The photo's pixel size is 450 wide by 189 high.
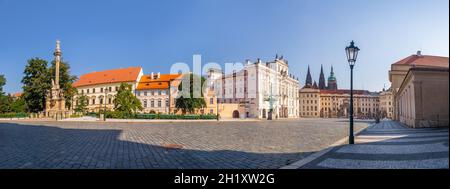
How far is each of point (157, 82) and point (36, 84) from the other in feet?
103

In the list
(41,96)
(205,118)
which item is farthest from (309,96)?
(41,96)

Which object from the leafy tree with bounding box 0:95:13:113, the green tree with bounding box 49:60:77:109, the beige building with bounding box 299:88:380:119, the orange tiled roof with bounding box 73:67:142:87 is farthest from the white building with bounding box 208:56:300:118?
the leafy tree with bounding box 0:95:13:113

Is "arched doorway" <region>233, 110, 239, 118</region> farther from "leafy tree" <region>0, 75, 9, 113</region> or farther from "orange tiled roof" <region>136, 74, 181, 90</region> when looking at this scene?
"leafy tree" <region>0, 75, 9, 113</region>

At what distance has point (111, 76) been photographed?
282ft

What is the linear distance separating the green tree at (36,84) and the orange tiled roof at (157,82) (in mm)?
27386

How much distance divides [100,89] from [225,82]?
1632 inches

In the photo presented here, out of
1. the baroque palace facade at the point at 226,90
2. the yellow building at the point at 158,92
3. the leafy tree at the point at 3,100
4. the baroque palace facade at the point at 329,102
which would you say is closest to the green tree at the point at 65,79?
the baroque palace facade at the point at 226,90

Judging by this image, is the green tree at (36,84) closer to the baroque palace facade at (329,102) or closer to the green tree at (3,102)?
the green tree at (3,102)

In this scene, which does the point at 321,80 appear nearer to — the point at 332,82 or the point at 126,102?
the point at 332,82

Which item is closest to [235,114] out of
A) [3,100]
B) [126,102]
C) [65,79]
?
[126,102]

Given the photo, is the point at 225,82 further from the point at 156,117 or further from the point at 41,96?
the point at 41,96

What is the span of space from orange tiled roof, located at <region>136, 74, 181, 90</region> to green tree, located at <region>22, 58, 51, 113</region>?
27386mm

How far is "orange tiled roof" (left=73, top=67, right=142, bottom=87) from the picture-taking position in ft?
270

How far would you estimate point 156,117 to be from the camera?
48.4 meters
